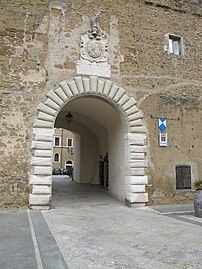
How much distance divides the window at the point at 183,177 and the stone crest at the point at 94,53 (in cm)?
433

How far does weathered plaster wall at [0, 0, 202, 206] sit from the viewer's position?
769 cm

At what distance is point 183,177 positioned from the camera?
914cm

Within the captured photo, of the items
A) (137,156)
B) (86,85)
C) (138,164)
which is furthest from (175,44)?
(138,164)

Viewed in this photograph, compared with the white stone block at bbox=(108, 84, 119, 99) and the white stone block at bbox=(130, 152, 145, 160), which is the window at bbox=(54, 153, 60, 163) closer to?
the white stone block at bbox=(108, 84, 119, 99)

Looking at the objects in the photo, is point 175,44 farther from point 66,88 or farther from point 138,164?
point 138,164

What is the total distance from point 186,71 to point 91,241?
807cm

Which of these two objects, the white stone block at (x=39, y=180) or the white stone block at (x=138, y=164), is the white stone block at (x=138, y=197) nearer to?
the white stone block at (x=138, y=164)

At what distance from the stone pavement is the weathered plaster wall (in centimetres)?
181

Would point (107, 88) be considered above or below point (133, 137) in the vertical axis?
above

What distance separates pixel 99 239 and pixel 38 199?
138 inches

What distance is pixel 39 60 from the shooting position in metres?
8.30

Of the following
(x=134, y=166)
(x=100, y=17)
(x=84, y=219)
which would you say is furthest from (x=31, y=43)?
(x=84, y=219)

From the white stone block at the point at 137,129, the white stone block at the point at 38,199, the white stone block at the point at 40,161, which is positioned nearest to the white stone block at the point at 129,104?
the white stone block at the point at 137,129

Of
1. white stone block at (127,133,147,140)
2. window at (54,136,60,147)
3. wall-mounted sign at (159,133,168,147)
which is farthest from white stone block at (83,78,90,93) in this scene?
window at (54,136,60,147)
